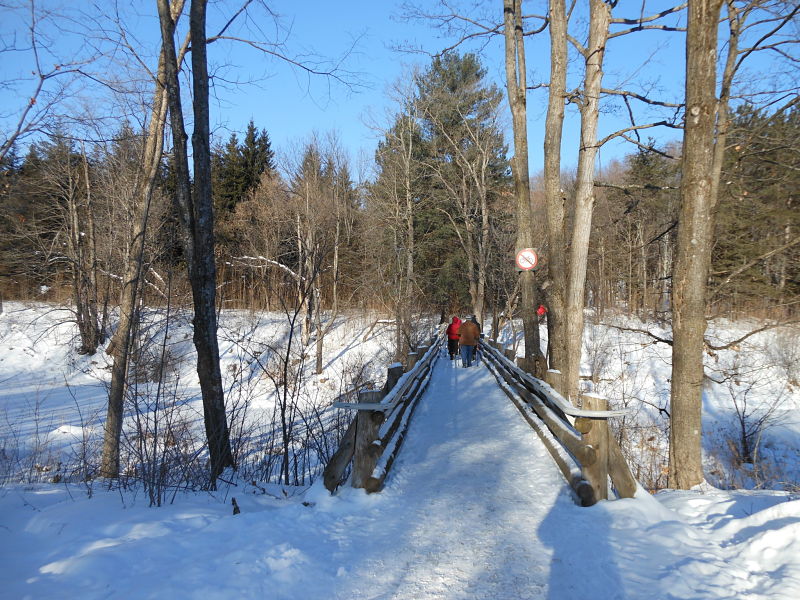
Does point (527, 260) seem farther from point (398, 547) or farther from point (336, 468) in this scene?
point (398, 547)

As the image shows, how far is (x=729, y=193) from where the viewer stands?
11703mm

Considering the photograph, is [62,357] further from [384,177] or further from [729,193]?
[729,193]

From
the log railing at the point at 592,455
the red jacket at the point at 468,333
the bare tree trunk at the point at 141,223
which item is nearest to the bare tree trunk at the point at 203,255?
the bare tree trunk at the point at 141,223

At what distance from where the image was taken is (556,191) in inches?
423

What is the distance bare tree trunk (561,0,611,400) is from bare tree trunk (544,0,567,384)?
0.22m

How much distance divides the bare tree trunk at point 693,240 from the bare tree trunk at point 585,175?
342cm

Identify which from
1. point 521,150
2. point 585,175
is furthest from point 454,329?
point 585,175

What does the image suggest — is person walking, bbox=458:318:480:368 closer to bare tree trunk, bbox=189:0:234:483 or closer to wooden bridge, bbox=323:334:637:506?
wooden bridge, bbox=323:334:637:506

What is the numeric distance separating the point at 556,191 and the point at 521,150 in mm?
2199

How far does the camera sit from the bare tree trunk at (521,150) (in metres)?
12.4

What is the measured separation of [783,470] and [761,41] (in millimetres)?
9794

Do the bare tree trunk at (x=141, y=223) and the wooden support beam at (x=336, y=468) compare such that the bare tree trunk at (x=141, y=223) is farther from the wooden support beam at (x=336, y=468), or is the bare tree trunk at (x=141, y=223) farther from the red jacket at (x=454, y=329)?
the red jacket at (x=454, y=329)

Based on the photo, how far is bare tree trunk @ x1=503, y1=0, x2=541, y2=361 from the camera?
1242 cm

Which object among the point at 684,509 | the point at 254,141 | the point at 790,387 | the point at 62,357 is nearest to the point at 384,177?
the point at 254,141
